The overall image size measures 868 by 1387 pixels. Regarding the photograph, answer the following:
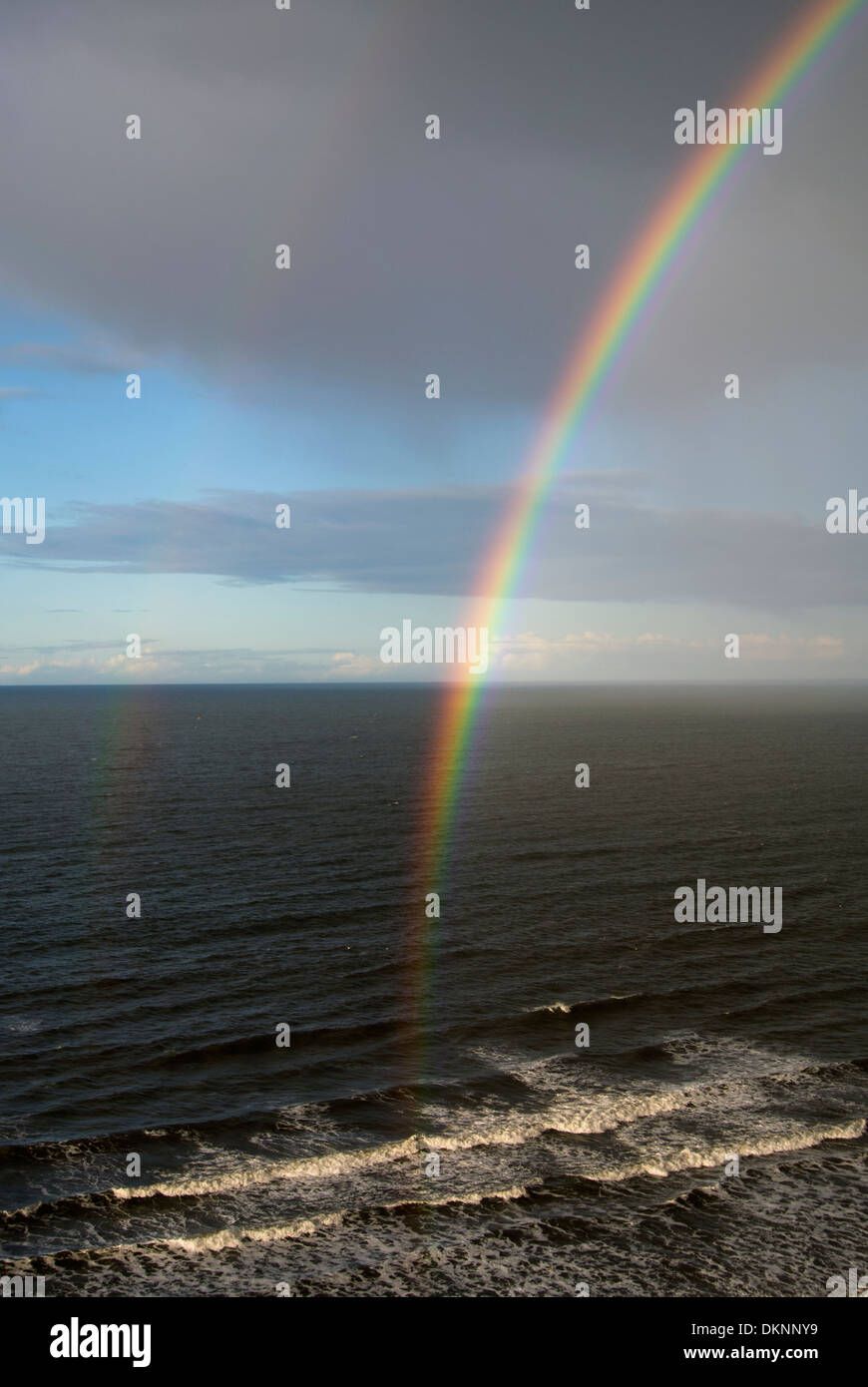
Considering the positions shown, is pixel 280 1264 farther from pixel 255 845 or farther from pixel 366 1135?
pixel 255 845

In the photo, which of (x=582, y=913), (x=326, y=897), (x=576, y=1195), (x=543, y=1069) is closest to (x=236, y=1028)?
(x=543, y=1069)

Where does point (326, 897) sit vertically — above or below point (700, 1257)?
above

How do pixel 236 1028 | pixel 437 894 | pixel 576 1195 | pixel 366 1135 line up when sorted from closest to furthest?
pixel 576 1195 < pixel 366 1135 < pixel 236 1028 < pixel 437 894

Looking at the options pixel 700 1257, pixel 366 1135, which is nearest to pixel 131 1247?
pixel 366 1135

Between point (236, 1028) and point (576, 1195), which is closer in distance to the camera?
point (576, 1195)

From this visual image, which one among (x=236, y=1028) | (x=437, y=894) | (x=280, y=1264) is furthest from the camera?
(x=437, y=894)

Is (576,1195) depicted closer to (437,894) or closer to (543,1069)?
(543,1069)
